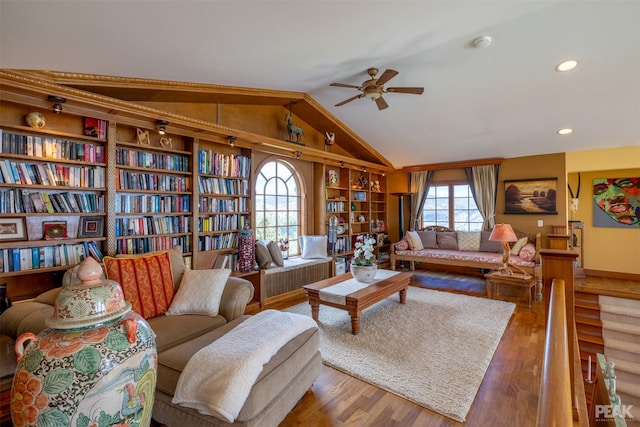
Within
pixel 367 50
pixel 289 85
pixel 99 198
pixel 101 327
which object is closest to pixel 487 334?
pixel 367 50

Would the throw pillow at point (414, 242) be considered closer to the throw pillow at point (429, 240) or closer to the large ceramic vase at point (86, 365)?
the throw pillow at point (429, 240)

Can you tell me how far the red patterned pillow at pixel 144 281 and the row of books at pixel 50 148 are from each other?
3.68ft

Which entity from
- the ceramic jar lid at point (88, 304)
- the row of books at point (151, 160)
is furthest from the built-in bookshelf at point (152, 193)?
the ceramic jar lid at point (88, 304)

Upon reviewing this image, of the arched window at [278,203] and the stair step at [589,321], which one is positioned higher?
the arched window at [278,203]

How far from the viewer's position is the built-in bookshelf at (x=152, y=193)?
3.00m

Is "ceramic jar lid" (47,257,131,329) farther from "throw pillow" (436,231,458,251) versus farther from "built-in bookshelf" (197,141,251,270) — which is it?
"throw pillow" (436,231,458,251)

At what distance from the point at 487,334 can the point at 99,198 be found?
13.9 feet

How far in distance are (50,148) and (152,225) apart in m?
1.10

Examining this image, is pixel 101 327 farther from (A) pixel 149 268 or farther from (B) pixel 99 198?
(B) pixel 99 198

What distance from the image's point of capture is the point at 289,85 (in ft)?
12.5

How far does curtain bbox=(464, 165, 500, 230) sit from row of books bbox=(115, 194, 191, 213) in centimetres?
551

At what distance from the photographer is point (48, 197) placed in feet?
8.29

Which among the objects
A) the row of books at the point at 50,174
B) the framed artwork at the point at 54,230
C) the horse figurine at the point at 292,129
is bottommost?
the framed artwork at the point at 54,230

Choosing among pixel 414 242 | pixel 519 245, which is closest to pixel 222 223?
pixel 414 242
